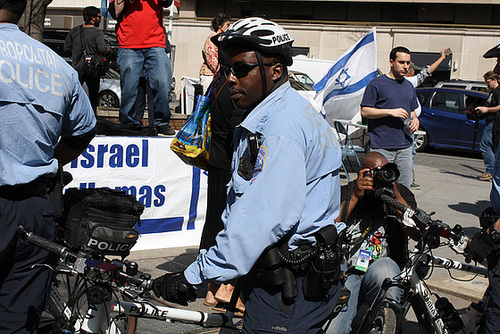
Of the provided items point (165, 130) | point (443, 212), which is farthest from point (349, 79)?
point (165, 130)

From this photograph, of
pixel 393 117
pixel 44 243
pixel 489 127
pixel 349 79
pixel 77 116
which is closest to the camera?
pixel 44 243

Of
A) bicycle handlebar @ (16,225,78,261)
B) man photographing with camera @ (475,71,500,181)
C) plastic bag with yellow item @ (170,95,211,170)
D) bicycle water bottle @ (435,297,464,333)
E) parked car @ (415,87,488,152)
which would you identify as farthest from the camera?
parked car @ (415,87,488,152)

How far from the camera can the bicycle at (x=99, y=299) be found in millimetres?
2689

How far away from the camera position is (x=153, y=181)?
6277 mm

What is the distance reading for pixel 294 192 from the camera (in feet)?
7.60

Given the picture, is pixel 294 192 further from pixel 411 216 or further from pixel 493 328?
pixel 493 328

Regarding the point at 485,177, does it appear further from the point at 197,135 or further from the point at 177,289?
the point at 177,289

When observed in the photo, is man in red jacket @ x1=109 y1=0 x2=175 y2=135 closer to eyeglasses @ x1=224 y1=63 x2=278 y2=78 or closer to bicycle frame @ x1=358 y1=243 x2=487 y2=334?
bicycle frame @ x1=358 y1=243 x2=487 y2=334

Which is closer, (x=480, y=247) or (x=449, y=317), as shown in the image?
(x=480, y=247)

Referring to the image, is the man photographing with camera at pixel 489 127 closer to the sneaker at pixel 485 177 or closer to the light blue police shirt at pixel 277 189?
the sneaker at pixel 485 177

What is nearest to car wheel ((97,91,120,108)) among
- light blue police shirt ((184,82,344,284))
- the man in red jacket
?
the man in red jacket

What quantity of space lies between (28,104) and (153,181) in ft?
11.5

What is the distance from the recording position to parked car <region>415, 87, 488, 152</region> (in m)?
15.1

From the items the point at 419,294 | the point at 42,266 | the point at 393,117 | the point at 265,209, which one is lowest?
the point at 419,294
